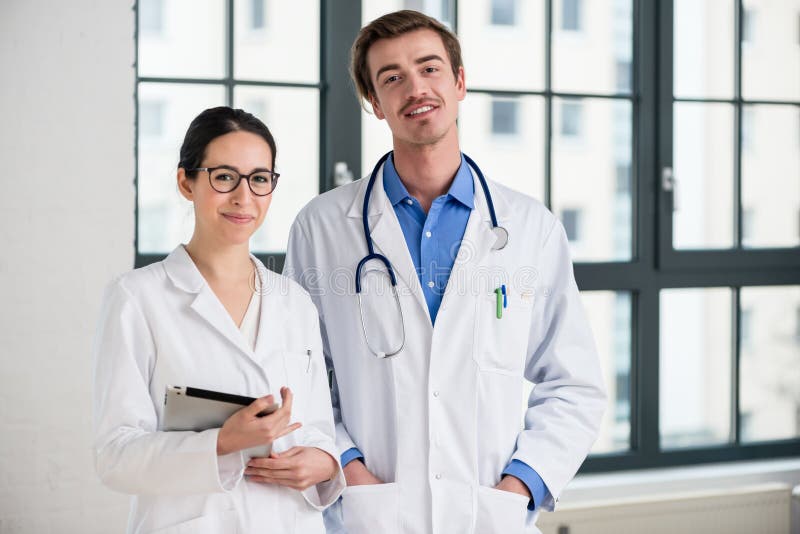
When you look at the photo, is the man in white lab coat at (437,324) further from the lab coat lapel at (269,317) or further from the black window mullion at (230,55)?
the black window mullion at (230,55)

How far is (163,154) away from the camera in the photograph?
119 inches

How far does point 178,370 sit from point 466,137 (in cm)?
364

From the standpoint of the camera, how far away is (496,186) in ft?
6.05

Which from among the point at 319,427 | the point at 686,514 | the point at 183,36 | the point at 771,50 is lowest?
the point at 686,514

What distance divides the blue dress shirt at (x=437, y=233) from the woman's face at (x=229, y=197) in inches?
14.9

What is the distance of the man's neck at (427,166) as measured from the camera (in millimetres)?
1693

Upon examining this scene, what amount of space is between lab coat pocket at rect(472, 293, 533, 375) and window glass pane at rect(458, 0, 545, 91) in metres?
2.39

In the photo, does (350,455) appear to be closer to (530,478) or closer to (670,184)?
(530,478)

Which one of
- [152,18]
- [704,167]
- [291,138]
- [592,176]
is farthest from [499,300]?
[592,176]

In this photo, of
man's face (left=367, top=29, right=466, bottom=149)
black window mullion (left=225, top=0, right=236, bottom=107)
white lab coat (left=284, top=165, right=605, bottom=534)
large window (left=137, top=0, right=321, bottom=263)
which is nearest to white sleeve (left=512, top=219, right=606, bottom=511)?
white lab coat (left=284, top=165, right=605, bottom=534)

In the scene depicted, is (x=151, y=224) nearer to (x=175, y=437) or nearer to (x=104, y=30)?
(x=104, y=30)

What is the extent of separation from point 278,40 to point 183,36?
378 millimetres

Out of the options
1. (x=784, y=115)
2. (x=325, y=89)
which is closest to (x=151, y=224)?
(x=325, y=89)

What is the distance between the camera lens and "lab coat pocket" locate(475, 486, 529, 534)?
5.18 feet
